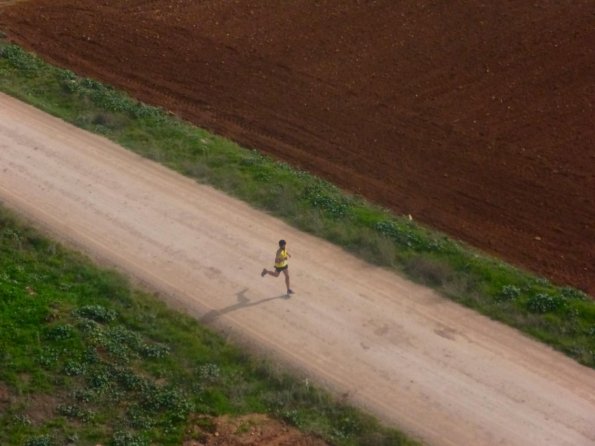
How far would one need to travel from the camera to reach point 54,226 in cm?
2483

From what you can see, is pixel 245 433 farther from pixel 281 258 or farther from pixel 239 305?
pixel 281 258

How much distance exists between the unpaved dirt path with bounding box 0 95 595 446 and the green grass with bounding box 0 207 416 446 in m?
0.67

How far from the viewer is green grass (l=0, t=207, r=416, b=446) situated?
19047mm

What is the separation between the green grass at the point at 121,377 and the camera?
62.5 ft

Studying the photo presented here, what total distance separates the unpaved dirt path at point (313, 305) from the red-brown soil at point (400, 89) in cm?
352

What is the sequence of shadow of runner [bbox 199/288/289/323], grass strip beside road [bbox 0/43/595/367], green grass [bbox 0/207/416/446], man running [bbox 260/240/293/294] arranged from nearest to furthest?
green grass [bbox 0/207/416/446] < shadow of runner [bbox 199/288/289/323] < man running [bbox 260/240/293/294] < grass strip beside road [bbox 0/43/595/367]

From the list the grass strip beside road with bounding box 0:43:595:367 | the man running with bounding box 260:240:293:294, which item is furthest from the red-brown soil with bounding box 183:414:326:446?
the grass strip beside road with bounding box 0:43:595:367

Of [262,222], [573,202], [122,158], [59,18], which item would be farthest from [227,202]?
[59,18]

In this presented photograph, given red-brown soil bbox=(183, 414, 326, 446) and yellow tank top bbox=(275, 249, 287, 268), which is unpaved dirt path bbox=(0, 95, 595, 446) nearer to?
yellow tank top bbox=(275, 249, 287, 268)

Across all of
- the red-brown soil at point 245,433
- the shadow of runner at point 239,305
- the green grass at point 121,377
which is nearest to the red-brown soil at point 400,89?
the shadow of runner at point 239,305

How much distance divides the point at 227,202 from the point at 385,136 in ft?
20.7

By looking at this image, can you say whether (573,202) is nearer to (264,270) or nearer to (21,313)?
(264,270)

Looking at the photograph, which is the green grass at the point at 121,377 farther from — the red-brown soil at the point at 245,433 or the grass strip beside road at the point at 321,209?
the grass strip beside road at the point at 321,209

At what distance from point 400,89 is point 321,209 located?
855 cm
